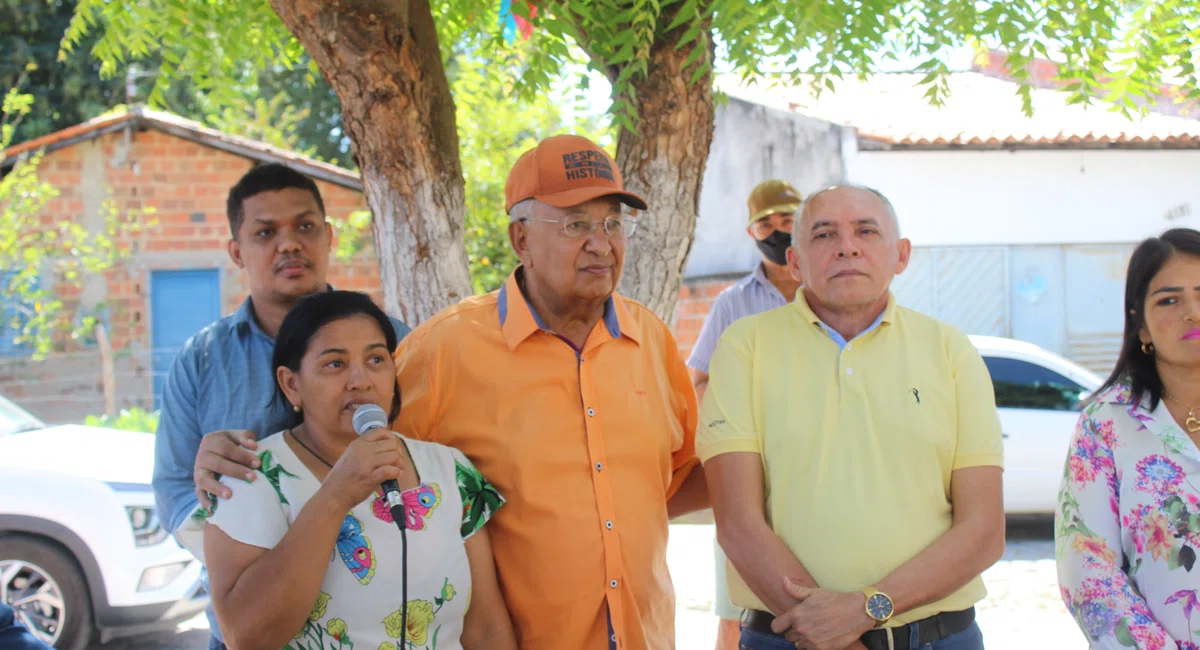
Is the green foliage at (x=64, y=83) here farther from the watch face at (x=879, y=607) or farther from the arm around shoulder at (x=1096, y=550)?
the watch face at (x=879, y=607)

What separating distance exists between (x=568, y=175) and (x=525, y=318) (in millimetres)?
406

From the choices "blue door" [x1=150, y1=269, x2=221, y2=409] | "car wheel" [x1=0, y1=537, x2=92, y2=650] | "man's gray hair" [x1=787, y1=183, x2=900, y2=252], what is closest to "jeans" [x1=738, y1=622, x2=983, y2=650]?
"man's gray hair" [x1=787, y1=183, x2=900, y2=252]

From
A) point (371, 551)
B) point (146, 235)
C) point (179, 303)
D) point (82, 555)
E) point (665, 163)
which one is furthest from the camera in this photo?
point (179, 303)

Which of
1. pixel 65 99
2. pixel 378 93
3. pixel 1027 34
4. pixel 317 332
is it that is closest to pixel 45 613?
pixel 378 93

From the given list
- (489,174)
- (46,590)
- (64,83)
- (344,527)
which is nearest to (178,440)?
(344,527)

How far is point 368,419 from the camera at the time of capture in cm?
225

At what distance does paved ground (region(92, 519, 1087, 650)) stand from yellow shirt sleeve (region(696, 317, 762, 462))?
3.52 m

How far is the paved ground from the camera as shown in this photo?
20.1 feet

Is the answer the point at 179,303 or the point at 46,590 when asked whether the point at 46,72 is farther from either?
the point at 46,590

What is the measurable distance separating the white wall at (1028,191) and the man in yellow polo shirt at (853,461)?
11.5 metres

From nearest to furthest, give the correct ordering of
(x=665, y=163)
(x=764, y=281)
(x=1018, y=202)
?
(x=665, y=163)
(x=764, y=281)
(x=1018, y=202)

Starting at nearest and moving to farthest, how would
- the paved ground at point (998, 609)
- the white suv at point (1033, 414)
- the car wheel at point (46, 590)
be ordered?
the car wheel at point (46, 590) → the paved ground at point (998, 609) → the white suv at point (1033, 414)

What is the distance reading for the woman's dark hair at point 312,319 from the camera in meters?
2.49

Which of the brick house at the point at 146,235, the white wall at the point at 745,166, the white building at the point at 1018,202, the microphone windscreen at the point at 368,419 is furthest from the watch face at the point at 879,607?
the brick house at the point at 146,235
